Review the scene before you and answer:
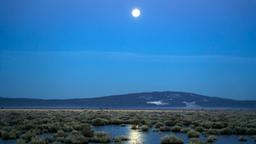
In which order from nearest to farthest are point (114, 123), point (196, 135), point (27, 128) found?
point (196, 135)
point (27, 128)
point (114, 123)

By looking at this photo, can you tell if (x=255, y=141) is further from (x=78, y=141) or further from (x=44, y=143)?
(x=44, y=143)

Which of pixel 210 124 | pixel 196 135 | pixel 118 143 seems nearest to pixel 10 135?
pixel 118 143

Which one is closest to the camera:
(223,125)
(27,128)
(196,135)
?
(196,135)

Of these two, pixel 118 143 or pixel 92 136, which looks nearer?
pixel 118 143

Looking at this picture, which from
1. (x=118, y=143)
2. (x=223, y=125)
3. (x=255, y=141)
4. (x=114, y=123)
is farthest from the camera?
(x=114, y=123)

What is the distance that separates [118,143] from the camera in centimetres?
2828

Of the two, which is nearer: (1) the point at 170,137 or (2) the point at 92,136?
A: (1) the point at 170,137

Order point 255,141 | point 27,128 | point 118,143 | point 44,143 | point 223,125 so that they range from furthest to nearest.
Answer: point 223,125 → point 27,128 → point 255,141 → point 118,143 → point 44,143

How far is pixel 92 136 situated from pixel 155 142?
530 cm

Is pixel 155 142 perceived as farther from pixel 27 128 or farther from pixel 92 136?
pixel 27 128

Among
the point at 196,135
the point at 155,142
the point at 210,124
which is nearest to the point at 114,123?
the point at 210,124

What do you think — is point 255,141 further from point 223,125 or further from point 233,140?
point 223,125

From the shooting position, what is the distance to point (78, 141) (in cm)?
2797

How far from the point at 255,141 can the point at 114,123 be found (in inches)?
944
